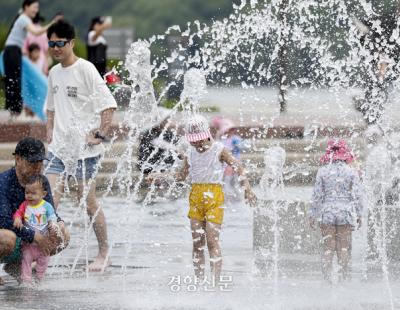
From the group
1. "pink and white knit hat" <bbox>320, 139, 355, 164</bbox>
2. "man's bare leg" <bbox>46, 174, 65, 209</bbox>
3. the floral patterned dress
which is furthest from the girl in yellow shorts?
"man's bare leg" <bbox>46, 174, 65, 209</bbox>

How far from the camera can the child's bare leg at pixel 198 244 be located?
28.0 ft

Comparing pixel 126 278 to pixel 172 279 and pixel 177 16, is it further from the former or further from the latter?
pixel 177 16

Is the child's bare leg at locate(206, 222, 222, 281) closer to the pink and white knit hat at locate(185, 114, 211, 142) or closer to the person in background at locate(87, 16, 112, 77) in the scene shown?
the pink and white knit hat at locate(185, 114, 211, 142)

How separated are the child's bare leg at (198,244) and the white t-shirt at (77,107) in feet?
3.51

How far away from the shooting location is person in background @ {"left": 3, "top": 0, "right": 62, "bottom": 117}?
16859mm

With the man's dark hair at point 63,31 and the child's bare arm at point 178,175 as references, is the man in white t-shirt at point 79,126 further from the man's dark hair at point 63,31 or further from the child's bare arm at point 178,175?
the child's bare arm at point 178,175

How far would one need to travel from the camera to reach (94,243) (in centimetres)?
1052

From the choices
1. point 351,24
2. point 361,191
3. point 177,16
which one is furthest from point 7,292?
point 177,16

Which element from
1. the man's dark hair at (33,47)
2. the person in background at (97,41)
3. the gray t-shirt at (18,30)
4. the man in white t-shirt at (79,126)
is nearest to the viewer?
the man in white t-shirt at (79,126)

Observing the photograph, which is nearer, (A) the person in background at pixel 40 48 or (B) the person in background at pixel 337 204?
(B) the person in background at pixel 337 204

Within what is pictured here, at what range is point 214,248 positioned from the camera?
27.7ft

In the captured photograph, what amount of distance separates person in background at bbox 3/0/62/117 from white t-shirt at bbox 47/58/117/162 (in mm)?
7482

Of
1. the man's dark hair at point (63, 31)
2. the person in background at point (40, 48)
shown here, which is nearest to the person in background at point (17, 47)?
the person in background at point (40, 48)

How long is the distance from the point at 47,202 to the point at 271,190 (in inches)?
83.8
